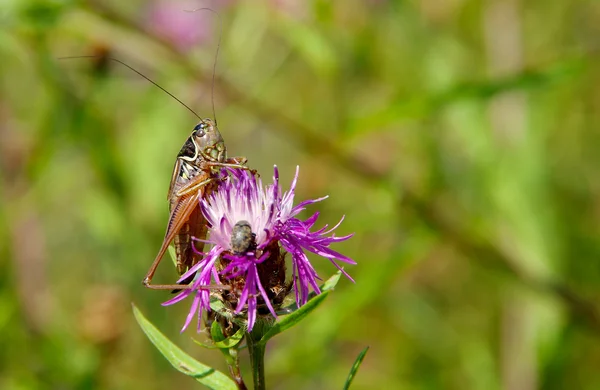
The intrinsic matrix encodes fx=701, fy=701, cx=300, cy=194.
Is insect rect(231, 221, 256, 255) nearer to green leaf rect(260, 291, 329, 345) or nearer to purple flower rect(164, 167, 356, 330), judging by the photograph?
purple flower rect(164, 167, 356, 330)

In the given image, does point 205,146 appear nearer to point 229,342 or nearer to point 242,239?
point 242,239

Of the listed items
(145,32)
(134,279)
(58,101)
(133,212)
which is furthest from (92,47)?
(134,279)

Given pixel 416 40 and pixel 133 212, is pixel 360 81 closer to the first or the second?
pixel 416 40

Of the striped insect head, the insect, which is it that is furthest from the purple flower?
the striped insect head

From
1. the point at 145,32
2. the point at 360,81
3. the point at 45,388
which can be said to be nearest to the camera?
the point at 145,32

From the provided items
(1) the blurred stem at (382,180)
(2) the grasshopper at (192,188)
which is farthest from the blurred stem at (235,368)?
(1) the blurred stem at (382,180)
